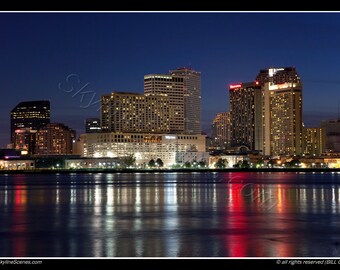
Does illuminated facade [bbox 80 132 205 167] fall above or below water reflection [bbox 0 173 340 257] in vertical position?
above

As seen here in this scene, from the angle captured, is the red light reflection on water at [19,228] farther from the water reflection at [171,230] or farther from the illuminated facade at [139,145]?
the illuminated facade at [139,145]

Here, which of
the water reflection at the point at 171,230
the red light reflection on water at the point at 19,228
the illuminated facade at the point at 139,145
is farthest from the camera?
the illuminated facade at the point at 139,145

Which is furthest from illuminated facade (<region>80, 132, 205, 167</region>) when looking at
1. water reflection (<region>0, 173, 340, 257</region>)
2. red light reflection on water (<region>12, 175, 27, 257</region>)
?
water reflection (<region>0, 173, 340, 257</region>)

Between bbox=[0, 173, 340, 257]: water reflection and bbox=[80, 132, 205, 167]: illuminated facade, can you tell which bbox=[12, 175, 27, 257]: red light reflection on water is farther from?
bbox=[80, 132, 205, 167]: illuminated facade

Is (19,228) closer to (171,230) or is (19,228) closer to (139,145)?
(171,230)

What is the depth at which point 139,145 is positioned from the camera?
185 m

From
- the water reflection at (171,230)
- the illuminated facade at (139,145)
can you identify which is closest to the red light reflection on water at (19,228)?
the water reflection at (171,230)

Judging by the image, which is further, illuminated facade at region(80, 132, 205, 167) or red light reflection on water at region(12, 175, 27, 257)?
illuminated facade at region(80, 132, 205, 167)

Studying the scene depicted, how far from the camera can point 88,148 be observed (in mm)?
185500

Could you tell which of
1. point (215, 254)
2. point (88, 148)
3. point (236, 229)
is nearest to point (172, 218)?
point (236, 229)

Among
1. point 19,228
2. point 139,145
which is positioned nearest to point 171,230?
point 19,228

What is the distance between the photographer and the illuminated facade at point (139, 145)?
182375 millimetres

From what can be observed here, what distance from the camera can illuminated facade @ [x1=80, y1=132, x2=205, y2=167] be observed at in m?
182
